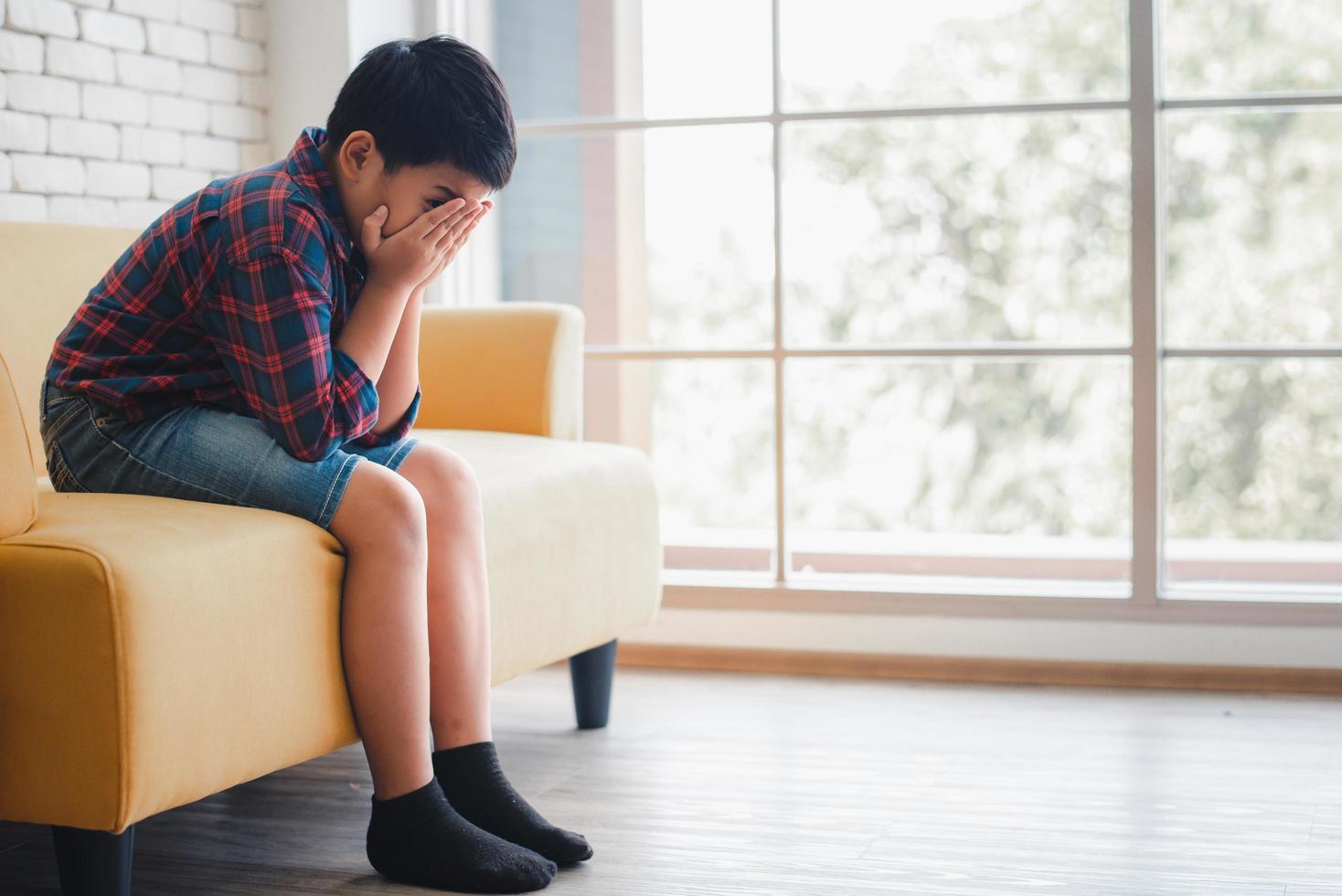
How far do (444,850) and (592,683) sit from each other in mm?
784

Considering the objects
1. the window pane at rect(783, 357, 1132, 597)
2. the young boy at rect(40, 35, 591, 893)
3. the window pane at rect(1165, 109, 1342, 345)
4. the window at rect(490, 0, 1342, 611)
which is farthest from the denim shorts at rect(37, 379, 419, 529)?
the window pane at rect(1165, 109, 1342, 345)

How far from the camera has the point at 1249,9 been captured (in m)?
3.74

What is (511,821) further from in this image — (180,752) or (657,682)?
(657,682)

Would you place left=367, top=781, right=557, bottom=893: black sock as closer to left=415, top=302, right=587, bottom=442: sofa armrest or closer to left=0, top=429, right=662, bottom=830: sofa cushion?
left=0, top=429, right=662, bottom=830: sofa cushion

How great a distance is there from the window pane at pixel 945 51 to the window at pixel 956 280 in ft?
0.04

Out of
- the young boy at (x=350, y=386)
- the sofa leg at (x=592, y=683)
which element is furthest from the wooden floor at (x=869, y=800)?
the young boy at (x=350, y=386)

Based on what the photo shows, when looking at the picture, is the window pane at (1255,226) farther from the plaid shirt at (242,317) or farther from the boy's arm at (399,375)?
the plaid shirt at (242,317)

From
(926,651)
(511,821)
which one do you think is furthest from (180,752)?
(926,651)

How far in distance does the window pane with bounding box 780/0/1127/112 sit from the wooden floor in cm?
110

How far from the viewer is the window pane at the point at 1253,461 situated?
151 inches

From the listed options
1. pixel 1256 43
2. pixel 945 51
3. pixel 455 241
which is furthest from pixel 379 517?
pixel 1256 43

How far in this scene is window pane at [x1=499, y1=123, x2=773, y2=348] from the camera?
2941 mm

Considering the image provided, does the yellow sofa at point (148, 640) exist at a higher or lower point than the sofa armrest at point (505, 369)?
lower

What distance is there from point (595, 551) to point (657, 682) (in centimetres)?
57
